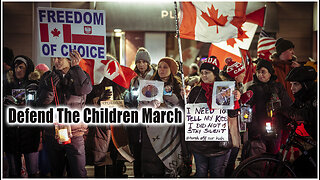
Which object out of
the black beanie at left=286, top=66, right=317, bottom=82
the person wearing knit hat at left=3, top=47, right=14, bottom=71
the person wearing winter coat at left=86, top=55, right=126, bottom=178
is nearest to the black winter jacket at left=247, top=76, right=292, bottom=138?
the black beanie at left=286, top=66, right=317, bottom=82

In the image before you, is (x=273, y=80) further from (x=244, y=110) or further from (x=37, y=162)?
(x=37, y=162)

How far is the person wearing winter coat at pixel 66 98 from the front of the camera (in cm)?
529

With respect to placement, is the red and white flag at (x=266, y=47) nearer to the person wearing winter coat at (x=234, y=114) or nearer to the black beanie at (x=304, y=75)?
the person wearing winter coat at (x=234, y=114)

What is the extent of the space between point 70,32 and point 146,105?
4.74 feet

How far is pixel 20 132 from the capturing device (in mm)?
5645

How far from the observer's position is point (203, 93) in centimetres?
540

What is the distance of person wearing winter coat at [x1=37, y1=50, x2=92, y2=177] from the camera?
5.29 meters

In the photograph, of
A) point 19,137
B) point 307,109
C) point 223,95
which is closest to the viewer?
point 307,109

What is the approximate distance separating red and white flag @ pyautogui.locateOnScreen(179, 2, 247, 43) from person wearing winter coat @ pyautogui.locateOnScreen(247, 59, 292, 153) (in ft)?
2.29

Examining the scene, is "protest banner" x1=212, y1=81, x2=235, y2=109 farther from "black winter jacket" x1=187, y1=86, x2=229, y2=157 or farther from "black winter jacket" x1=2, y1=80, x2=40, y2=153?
"black winter jacket" x1=2, y1=80, x2=40, y2=153

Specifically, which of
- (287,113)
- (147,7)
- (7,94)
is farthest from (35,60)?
(287,113)

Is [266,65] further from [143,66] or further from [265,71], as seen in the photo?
[143,66]

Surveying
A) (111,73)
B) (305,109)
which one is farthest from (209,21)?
(305,109)

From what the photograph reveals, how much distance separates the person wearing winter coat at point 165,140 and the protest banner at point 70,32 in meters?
0.94
